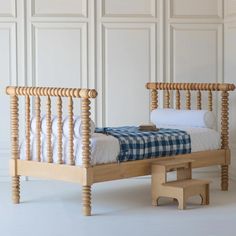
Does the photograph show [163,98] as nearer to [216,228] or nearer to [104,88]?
[104,88]

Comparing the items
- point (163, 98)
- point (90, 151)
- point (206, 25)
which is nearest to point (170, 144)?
point (90, 151)

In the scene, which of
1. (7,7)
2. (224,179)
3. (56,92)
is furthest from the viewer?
(7,7)

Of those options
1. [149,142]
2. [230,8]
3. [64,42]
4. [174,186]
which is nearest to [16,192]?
[149,142]

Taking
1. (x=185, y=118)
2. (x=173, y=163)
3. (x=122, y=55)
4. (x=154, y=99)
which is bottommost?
(x=173, y=163)

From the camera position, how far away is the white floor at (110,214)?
157 inches

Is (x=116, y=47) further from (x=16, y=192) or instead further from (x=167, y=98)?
(x=16, y=192)

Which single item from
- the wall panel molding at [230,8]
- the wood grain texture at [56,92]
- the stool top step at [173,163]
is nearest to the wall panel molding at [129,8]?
the wall panel molding at [230,8]

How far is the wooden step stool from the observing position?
15.2 ft

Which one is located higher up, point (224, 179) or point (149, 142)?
point (149, 142)

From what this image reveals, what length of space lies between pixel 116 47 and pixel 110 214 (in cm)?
194

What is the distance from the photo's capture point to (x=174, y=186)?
15.2 ft

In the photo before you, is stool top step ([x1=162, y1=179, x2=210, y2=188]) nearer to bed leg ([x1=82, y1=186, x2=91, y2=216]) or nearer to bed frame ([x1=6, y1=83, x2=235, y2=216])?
bed frame ([x1=6, y1=83, x2=235, y2=216])

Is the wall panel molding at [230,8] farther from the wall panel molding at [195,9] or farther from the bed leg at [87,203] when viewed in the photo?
the bed leg at [87,203]

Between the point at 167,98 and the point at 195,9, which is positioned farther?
the point at 195,9
